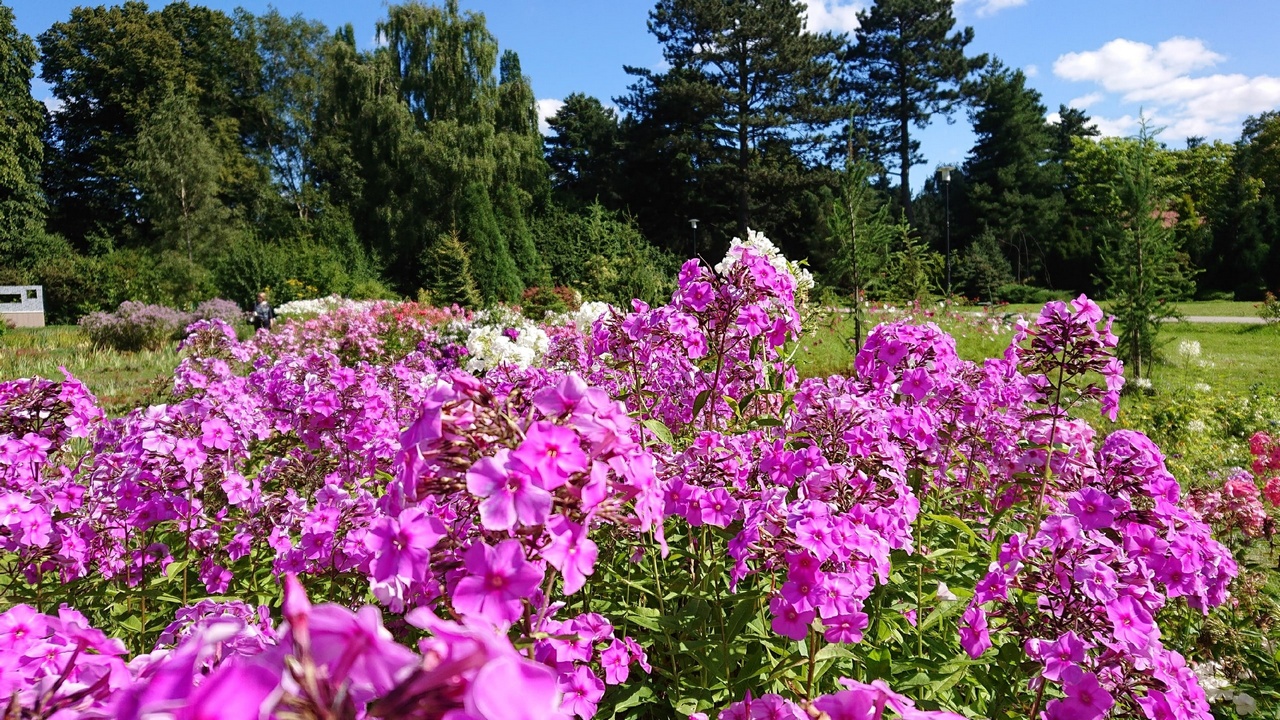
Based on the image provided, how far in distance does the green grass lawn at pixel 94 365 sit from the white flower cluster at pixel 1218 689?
25.7 feet

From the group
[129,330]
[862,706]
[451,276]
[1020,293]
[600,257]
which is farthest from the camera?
[1020,293]

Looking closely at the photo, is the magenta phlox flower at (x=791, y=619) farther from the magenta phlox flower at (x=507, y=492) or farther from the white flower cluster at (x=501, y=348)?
the white flower cluster at (x=501, y=348)

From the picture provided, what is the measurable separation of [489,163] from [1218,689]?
1049 inches

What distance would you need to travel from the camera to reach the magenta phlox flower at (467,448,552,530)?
98 cm

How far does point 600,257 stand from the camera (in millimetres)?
21016

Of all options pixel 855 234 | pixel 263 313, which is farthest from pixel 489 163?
pixel 855 234

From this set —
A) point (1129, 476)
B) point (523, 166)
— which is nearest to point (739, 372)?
point (1129, 476)

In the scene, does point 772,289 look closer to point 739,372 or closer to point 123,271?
point 739,372

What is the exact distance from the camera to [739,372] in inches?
119

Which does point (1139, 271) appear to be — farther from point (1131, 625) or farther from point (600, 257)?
point (600, 257)

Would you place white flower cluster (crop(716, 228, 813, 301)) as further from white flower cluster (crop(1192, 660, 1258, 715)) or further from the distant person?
the distant person

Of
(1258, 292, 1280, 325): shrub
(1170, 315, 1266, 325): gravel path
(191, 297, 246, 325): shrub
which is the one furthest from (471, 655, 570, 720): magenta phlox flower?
(1170, 315, 1266, 325): gravel path

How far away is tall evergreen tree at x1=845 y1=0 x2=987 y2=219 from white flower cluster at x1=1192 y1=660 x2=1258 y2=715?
1516 inches

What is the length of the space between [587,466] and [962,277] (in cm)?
3277
